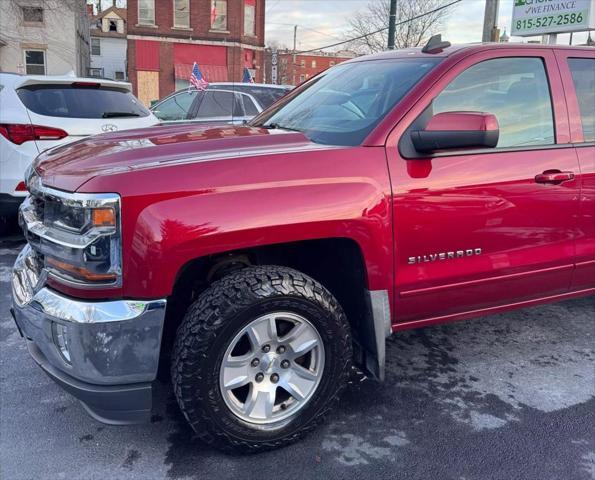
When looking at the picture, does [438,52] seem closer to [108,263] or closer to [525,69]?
[525,69]

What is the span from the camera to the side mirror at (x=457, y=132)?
2.58 m

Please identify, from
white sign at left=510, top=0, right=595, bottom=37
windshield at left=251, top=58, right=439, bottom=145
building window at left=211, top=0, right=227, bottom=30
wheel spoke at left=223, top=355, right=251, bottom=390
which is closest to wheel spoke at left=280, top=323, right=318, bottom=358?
wheel spoke at left=223, top=355, right=251, bottom=390

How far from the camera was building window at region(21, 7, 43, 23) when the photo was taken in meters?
27.2

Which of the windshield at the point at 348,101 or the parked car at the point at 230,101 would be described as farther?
the parked car at the point at 230,101

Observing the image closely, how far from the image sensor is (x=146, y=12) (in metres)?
33.3

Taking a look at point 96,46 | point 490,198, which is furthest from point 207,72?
point 490,198

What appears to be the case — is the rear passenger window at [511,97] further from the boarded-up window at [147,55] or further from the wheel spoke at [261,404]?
the boarded-up window at [147,55]

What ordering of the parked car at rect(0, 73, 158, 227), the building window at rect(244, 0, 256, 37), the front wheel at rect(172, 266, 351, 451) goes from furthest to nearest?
the building window at rect(244, 0, 256, 37) < the parked car at rect(0, 73, 158, 227) < the front wheel at rect(172, 266, 351, 451)

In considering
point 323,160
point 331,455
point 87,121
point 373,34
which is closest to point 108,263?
point 323,160

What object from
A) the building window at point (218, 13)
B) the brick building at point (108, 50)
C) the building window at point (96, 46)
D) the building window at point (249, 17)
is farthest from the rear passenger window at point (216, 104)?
the building window at point (96, 46)

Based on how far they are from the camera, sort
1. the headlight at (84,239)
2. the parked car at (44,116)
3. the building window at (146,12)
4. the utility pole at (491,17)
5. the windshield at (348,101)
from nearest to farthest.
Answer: the headlight at (84,239) → the windshield at (348,101) → the parked car at (44,116) → the utility pole at (491,17) → the building window at (146,12)

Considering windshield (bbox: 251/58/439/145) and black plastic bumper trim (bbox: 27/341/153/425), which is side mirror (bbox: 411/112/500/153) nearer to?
windshield (bbox: 251/58/439/145)

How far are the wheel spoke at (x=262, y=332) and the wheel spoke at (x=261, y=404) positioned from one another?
0.23 m

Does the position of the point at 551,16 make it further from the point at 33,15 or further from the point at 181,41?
the point at 181,41
